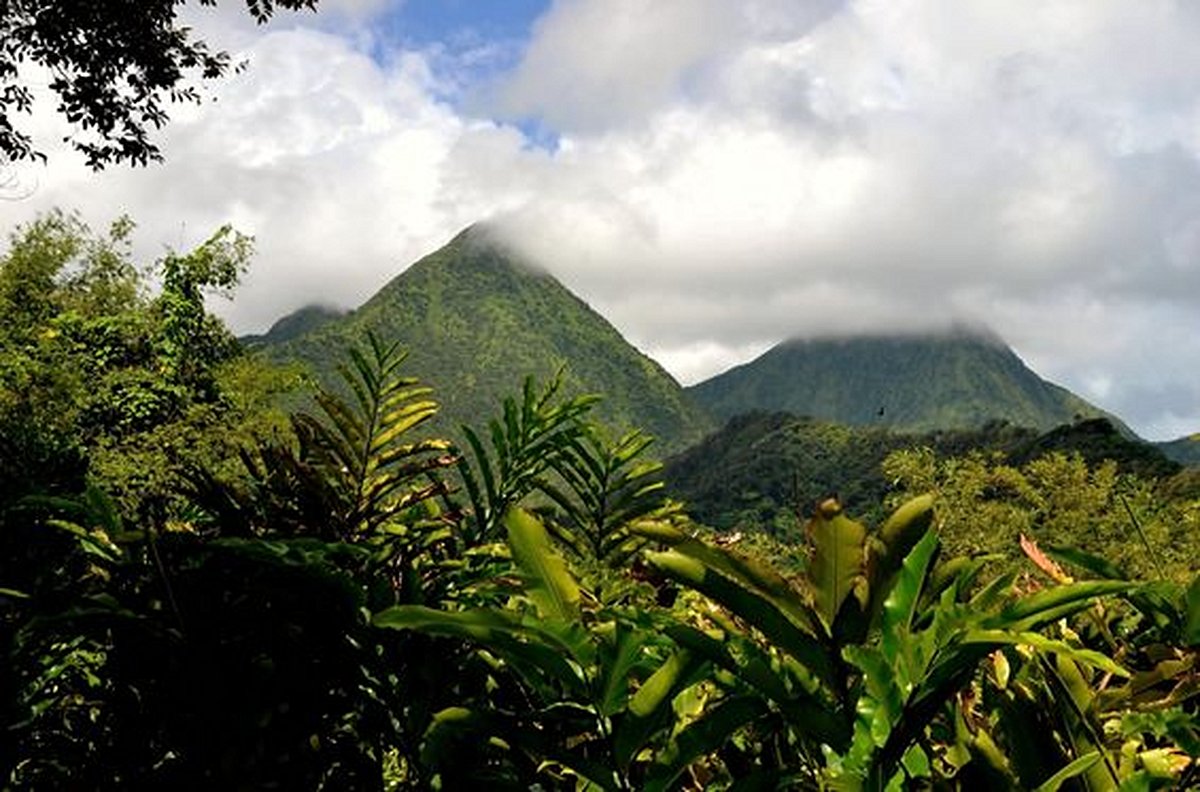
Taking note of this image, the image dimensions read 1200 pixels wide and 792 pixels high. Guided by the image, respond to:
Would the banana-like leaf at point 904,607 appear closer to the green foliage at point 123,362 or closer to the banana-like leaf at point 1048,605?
the banana-like leaf at point 1048,605

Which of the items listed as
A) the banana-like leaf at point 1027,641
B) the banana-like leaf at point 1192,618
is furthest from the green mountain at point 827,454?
the banana-like leaf at point 1027,641

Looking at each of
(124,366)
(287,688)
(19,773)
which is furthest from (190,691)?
(124,366)

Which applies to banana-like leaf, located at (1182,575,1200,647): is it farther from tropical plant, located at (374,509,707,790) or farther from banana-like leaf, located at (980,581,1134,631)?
tropical plant, located at (374,509,707,790)

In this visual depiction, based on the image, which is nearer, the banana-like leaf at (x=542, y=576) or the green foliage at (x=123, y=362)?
the banana-like leaf at (x=542, y=576)

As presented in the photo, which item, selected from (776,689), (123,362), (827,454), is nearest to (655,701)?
(776,689)

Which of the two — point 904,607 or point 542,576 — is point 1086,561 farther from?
point 542,576

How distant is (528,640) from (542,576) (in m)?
0.11

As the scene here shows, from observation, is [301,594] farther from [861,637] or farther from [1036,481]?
Answer: [1036,481]

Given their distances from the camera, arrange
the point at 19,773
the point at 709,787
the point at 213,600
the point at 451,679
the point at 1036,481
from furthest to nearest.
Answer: the point at 1036,481 → the point at 19,773 → the point at 213,600 → the point at 451,679 → the point at 709,787

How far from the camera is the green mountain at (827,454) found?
218 feet

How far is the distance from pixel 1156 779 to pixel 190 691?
3.56ft

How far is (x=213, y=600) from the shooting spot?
1.36 metres

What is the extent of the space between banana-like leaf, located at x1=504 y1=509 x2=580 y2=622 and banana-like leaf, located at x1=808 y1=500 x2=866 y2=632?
0.29 meters

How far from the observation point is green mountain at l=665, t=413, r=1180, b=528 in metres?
66.4
